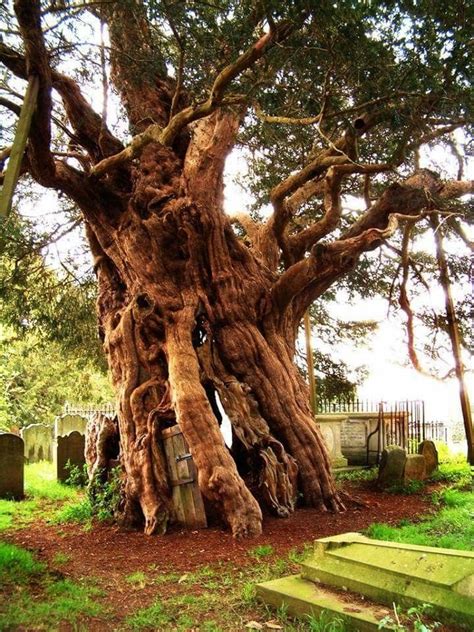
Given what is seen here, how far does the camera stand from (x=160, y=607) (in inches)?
169

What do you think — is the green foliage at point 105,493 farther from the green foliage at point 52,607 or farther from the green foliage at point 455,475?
the green foliage at point 455,475

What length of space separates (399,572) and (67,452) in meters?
8.22

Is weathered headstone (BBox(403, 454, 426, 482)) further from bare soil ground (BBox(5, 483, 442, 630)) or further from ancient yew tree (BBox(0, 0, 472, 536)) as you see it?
ancient yew tree (BBox(0, 0, 472, 536))

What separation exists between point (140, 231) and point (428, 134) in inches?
172

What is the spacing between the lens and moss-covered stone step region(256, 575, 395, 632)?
Answer: 3.47m

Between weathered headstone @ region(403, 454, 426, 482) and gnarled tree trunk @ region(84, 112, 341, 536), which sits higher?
gnarled tree trunk @ region(84, 112, 341, 536)

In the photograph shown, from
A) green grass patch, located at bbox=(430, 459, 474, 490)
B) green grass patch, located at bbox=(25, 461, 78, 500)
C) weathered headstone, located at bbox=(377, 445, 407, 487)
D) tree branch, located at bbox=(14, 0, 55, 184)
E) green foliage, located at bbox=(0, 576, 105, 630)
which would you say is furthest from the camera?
green grass patch, located at bbox=(430, 459, 474, 490)

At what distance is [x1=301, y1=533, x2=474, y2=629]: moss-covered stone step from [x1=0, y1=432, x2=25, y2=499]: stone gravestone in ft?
20.5

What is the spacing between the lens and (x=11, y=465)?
30.1ft

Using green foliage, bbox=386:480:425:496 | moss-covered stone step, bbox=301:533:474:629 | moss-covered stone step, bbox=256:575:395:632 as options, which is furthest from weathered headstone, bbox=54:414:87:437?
moss-covered stone step, bbox=301:533:474:629

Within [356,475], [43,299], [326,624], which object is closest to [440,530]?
[326,624]

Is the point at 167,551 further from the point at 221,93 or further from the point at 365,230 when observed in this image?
the point at 365,230

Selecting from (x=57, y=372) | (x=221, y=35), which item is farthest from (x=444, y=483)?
(x=57, y=372)

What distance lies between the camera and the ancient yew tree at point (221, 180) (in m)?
5.99
